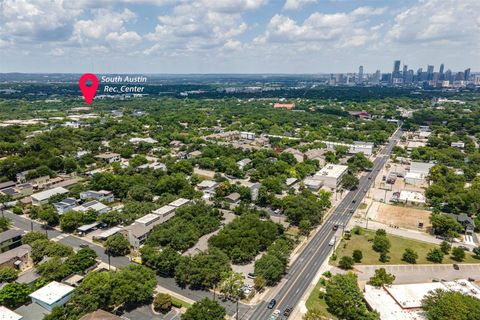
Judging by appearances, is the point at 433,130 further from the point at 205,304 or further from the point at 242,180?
the point at 205,304

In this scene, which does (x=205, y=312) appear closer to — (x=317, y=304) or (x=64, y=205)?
(x=317, y=304)

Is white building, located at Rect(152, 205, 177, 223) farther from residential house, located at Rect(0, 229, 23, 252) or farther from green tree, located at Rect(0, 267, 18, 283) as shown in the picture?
green tree, located at Rect(0, 267, 18, 283)

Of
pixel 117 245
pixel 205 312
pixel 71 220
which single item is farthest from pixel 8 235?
pixel 205 312

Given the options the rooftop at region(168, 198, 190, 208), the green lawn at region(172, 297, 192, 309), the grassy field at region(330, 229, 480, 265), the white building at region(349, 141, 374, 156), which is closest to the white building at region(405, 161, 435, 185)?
the white building at region(349, 141, 374, 156)

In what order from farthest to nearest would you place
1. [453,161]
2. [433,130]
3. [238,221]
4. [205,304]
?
1. [433,130]
2. [453,161]
3. [238,221]
4. [205,304]

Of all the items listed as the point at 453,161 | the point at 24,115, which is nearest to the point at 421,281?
the point at 453,161
